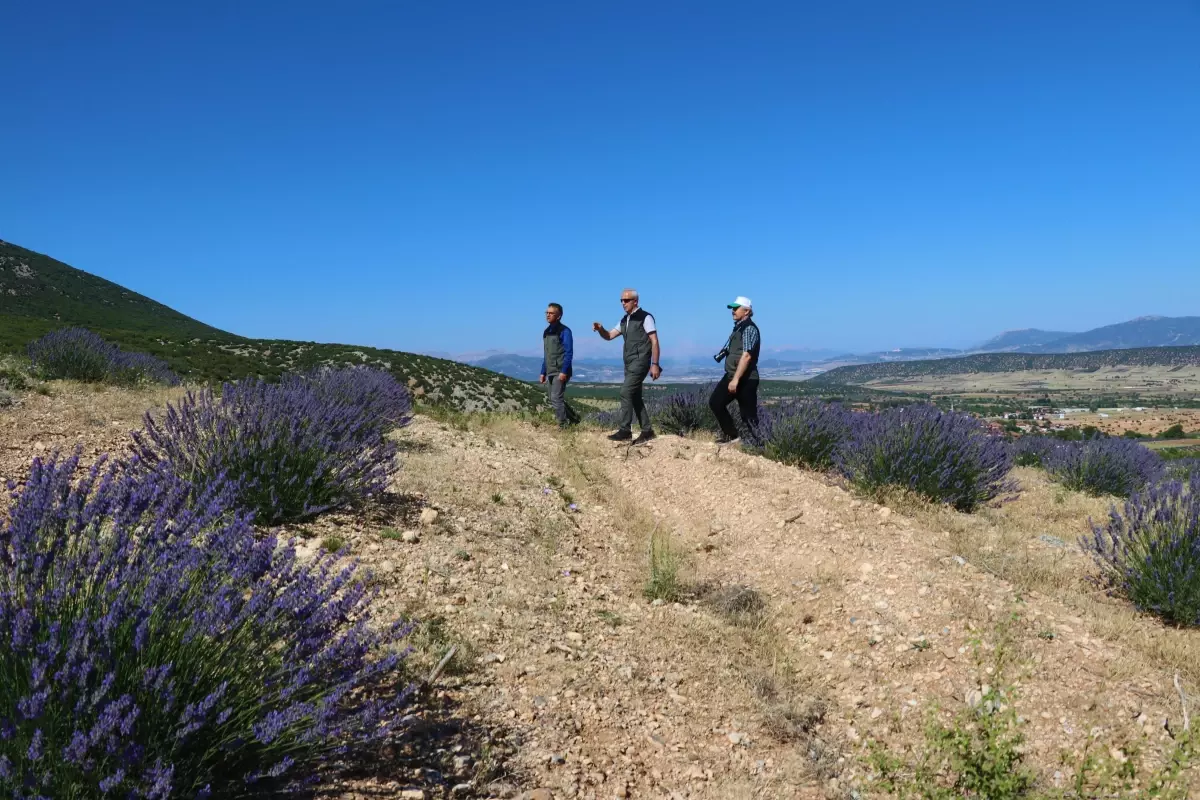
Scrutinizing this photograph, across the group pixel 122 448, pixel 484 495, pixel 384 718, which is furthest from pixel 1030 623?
pixel 122 448

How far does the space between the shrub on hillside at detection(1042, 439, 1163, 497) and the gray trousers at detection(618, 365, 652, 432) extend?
7.47m

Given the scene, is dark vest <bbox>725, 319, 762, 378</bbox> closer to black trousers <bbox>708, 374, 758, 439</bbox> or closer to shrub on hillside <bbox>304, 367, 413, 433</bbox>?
black trousers <bbox>708, 374, 758, 439</bbox>

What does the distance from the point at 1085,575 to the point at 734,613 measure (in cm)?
300

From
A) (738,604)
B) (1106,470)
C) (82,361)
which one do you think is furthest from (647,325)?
(82,361)

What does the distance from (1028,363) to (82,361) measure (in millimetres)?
161198

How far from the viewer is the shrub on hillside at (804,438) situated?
28.1 feet

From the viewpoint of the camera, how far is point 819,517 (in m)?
5.80

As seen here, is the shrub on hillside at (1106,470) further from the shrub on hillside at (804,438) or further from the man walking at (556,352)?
the man walking at (556,352)

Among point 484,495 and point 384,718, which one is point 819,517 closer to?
point 484,495

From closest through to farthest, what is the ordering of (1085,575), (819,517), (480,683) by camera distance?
(480,683)
(1085,575)
(819,517)

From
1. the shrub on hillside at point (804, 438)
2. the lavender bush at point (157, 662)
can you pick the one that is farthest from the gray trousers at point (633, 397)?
the lavender bush at point (157, 662)

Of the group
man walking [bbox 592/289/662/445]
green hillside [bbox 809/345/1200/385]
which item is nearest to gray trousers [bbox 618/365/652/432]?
man walking [bbox 592/289/662/445]

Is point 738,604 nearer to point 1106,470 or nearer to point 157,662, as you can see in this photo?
point 157,662

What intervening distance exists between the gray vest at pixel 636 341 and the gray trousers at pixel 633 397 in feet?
0.15
